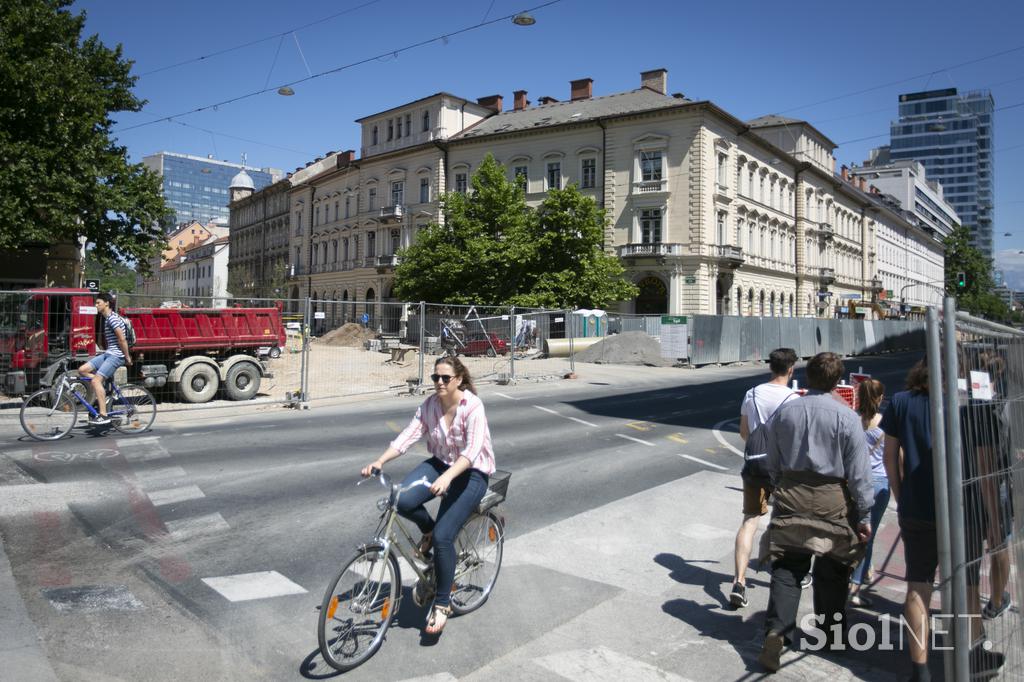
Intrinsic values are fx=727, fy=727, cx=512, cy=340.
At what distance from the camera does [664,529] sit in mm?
6898

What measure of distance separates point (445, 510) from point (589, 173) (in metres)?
47.5

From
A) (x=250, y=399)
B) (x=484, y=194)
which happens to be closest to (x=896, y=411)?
(x=250, y=399)

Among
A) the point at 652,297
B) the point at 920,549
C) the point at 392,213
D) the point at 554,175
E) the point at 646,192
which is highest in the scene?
the point at 554,175

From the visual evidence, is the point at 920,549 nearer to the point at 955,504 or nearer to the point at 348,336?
the point at 955,504

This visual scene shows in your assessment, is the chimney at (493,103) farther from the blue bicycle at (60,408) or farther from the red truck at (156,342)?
the blue bicycle at (60,408)

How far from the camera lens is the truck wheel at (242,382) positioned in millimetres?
16562

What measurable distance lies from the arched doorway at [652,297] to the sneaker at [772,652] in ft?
142

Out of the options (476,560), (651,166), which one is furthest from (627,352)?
(476,560)

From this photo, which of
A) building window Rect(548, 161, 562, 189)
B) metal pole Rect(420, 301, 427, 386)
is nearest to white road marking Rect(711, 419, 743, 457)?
metal pole Rect(420, 301, 427, 386)

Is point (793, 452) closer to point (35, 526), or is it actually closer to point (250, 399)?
point (35, 526)

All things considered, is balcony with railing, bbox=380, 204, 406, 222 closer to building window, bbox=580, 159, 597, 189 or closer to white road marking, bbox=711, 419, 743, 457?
building window, bbox=580, 159, 597, 189

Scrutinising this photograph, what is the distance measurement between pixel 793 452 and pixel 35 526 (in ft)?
20.9

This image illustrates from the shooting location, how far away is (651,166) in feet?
156

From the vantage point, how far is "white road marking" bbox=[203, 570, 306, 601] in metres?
5.06
